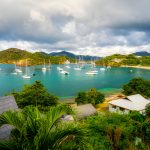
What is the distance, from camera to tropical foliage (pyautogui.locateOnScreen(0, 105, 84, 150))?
5.78 m

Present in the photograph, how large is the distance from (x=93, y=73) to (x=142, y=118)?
128000mm

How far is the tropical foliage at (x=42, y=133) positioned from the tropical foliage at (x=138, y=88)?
151 ft

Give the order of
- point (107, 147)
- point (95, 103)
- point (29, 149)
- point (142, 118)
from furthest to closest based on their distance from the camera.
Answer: point (95, 103), point (142, 118), point (107, 147), point (29, 149)

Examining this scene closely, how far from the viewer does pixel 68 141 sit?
6.06 meters

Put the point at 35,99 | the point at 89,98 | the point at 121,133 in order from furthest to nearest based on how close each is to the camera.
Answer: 1. the point at 89,98
2. the point at 35,99
3. the point at 121,133

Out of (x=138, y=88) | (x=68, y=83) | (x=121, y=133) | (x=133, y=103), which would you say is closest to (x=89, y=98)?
(x=133, y=103)

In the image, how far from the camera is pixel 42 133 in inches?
229

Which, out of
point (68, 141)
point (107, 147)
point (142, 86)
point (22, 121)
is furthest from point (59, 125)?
point (142, 86)

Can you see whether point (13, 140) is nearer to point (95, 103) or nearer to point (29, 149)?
point (29, 149)

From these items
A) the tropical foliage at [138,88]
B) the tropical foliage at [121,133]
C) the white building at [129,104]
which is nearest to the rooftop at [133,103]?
the white building at [129,104]

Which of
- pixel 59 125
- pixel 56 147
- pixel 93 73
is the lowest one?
pixel 93 73

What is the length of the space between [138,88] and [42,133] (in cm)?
4755

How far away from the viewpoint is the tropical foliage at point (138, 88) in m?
50.5

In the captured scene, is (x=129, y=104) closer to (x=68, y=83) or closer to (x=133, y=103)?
(x=133, y=103)
